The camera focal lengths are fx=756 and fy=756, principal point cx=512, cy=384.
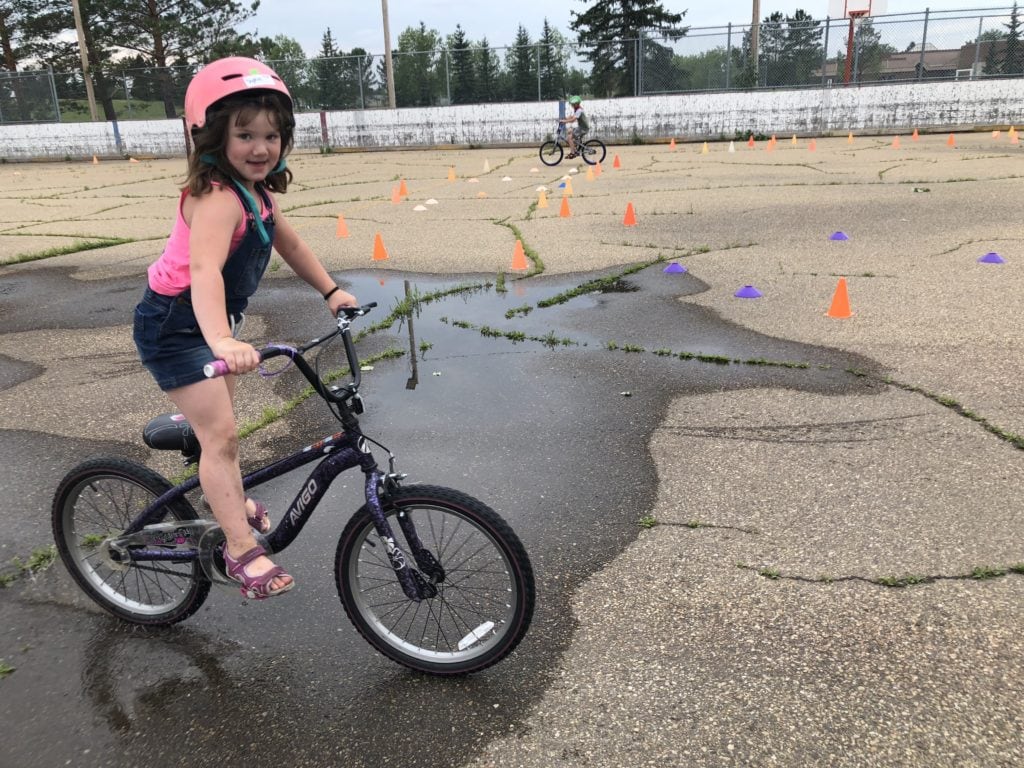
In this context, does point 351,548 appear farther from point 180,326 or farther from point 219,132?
point 219,132

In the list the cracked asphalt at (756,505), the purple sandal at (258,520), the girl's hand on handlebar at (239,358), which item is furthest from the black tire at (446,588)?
the girl's hand on handlebar at (239,358)

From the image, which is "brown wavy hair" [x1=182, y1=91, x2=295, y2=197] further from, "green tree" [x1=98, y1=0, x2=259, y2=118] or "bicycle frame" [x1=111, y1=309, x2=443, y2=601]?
"green tree" [x1=98, y1=0, x2=259, y2=118]

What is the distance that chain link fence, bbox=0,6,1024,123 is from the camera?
2353cm

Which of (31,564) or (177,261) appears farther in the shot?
(31,564)

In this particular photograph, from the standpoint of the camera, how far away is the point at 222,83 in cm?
216

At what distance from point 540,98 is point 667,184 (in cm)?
1429

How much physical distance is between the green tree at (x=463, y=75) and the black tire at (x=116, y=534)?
2594 cm

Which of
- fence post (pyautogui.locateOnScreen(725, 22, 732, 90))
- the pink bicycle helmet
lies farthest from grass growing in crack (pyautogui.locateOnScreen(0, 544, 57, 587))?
fence post (pyautogui.locateOnScreen(725, 22, 732, 90))

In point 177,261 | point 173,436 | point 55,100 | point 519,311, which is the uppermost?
point 55,100

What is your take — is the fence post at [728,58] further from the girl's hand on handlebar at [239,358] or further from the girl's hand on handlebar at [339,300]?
the girl's hand on handlebar at [239,358]

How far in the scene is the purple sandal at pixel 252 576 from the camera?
2422mm

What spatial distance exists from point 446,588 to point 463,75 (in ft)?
90.7

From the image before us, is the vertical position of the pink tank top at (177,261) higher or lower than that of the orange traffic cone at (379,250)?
higher

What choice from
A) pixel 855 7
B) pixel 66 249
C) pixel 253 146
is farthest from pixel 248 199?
pixel 855 7
